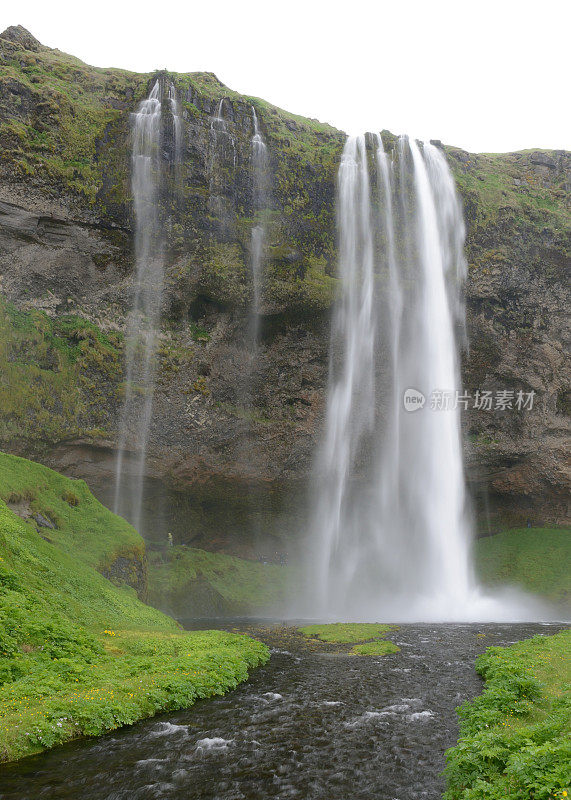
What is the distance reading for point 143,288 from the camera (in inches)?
1631

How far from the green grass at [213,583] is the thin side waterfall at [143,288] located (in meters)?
8.42

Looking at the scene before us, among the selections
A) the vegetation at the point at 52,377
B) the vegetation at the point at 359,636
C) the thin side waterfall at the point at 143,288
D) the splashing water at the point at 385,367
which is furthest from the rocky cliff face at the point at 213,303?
the vegetation at the point at 359,636

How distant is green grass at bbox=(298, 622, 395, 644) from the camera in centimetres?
2347

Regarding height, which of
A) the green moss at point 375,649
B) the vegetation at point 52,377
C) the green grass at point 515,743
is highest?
the vegetation at point 52,377

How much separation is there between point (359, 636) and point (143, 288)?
1184 inches

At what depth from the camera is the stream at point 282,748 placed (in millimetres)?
8648

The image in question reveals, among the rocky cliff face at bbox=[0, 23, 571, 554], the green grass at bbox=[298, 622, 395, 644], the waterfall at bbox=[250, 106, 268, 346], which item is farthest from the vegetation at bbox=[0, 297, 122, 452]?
the green grass at bbox=[298, 622, 395, 644]

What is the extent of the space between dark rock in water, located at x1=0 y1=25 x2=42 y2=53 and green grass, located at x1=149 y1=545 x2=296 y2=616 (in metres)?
45.0

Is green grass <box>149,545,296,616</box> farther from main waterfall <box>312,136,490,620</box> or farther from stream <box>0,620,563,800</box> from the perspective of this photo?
stream <box>0,620,563,800</box>

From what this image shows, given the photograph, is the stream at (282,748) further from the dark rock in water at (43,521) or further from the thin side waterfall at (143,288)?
the thin side waterfall at (143,288)

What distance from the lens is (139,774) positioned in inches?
359

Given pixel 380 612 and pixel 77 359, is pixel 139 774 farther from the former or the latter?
pixel 77 359

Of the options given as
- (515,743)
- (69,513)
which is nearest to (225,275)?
(69,513)

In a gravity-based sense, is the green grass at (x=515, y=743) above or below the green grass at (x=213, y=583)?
above
